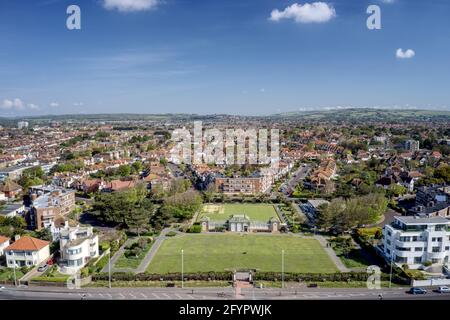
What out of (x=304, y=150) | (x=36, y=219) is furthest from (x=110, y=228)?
(x=304, y=150)

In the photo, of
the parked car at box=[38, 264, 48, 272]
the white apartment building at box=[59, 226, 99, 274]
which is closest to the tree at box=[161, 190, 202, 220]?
the white apartment building at box=[59, 226, 99, 274]

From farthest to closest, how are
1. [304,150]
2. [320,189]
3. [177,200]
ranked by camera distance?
[304,150] < [320,189] < [177,200]

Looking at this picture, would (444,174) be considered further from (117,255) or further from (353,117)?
(353,117)

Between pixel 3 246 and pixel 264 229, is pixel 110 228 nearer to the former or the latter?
pixel 3 246

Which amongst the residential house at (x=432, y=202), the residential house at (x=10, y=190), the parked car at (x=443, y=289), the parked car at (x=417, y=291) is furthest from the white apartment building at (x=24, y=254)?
the residential house at (x=432, y=202)

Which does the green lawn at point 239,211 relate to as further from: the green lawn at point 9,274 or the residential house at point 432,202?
the green lawn at point 9,274
